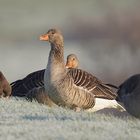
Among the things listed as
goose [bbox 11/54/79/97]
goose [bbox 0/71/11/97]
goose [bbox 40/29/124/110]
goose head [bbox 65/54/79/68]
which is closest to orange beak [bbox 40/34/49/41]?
goose [bbox 40/29/124/110]

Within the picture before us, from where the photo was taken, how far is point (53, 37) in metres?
19.1

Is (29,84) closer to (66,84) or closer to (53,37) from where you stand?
(53,37)

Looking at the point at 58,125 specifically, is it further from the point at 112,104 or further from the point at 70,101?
the point at 112,104

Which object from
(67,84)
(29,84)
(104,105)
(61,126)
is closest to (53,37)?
(29,84)

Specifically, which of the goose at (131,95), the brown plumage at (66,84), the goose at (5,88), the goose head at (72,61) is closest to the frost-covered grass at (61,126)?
the goose at (131,95)

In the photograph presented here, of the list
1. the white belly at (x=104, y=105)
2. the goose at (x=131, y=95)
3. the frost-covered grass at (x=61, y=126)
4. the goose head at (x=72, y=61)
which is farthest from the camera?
the goose head at (x=72, y=61)

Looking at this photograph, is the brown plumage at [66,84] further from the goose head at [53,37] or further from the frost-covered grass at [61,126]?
the frost-covered grass at [61,126]

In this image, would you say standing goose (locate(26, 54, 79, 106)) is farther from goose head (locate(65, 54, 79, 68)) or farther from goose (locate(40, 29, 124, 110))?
goose head (locate(65, 54, 79, 68))

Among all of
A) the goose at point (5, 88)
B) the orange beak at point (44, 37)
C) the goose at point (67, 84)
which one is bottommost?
the goose at point (5, 88)

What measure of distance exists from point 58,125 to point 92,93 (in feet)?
24.1

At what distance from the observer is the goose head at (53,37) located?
62.5ft

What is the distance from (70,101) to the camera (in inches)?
680

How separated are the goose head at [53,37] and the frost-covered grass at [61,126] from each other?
493cm

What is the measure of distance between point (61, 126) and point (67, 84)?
6.00 m
